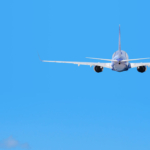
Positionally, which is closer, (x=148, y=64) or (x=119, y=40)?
(x=148, y=64)

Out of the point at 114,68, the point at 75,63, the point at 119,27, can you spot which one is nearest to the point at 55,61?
the point at 75,63

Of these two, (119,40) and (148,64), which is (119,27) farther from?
(148,64)

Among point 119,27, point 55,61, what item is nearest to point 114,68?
point 55,61

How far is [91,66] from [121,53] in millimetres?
8103

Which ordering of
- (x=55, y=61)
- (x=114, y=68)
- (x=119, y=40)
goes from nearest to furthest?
(x=114, y=68) < (x=55, y=61) < (x=119, y=40)

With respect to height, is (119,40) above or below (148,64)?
above

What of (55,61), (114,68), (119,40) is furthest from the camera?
(119,40)

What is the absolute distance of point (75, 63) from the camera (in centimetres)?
11950

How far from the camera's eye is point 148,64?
378 feet

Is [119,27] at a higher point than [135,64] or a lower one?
higher

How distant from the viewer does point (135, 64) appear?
11725cm

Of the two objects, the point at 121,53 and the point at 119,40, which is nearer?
the point at 121,53

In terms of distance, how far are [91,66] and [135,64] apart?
10.4m

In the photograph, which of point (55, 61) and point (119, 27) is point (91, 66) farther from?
point (119, 27)
